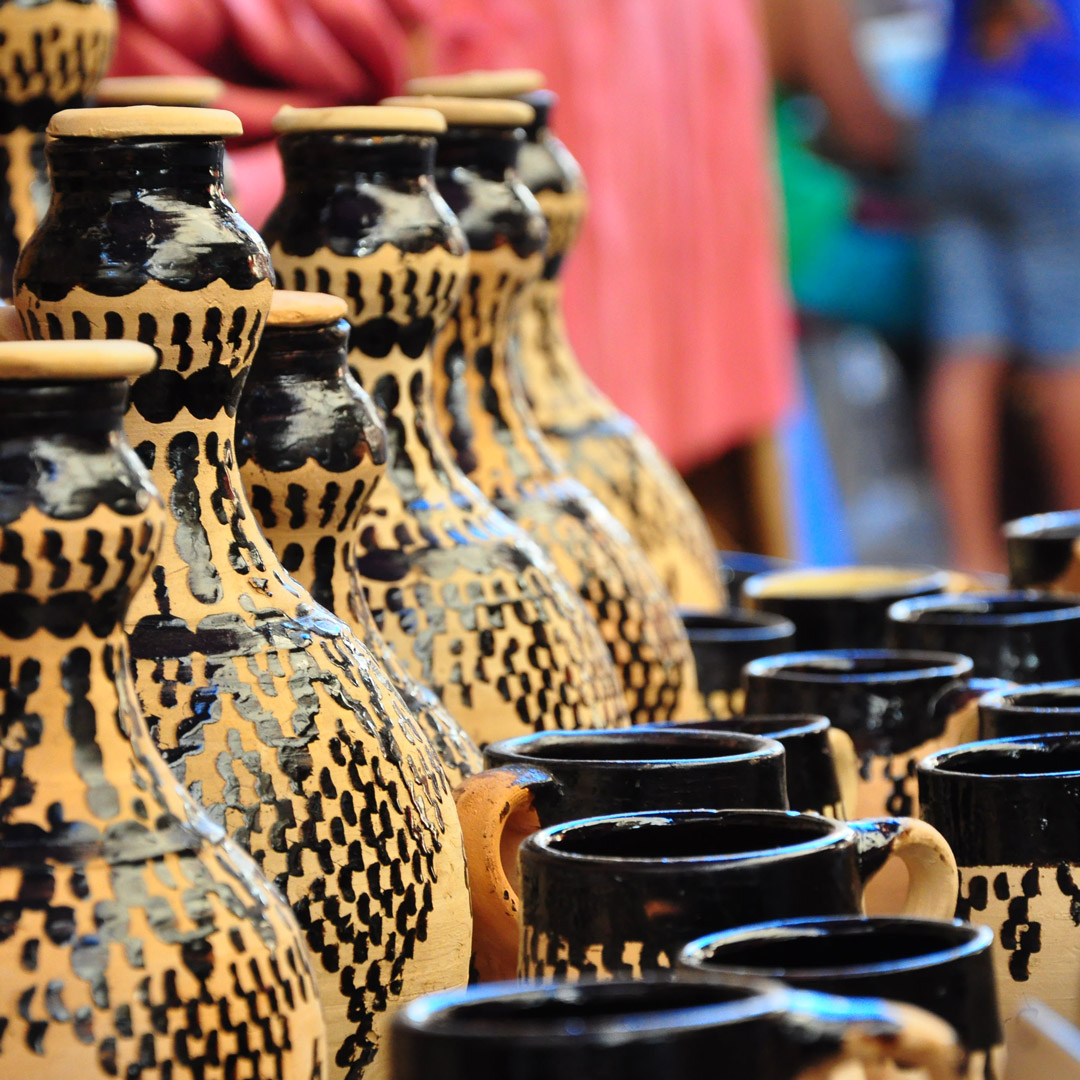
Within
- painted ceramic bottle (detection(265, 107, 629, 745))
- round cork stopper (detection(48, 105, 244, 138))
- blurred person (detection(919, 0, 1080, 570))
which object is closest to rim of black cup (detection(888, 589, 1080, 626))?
painted ceramic bottle (detection(265, 107, 629, 745))

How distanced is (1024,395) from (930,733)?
276 cm

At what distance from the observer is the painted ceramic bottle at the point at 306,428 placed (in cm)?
56

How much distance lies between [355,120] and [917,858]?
0.29 m

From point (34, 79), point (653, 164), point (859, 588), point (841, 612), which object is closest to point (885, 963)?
point (34, 79)

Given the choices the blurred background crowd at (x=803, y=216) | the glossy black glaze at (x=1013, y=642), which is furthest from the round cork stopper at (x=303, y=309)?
the blurred background crowd at (x=803, y=216)

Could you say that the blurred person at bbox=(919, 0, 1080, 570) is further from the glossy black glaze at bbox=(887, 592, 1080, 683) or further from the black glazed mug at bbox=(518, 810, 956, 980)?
the black glazed mug at bbox=(518, 810, 956, 980)

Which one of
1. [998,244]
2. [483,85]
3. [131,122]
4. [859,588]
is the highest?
[998,244]

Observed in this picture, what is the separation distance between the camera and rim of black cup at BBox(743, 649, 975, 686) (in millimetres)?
731

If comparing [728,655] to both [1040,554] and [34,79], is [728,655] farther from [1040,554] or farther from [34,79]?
[34,79]

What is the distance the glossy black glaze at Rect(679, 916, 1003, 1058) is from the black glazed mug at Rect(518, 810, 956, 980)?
0.02m

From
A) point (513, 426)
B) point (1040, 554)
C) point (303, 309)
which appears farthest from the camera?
point (1040, 554)

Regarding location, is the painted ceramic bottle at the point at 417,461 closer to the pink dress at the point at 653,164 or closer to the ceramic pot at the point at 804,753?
the ceramic pot at the point at 804,753

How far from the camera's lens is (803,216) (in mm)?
3318

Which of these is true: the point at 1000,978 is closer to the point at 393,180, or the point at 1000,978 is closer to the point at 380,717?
the point at 380,717
